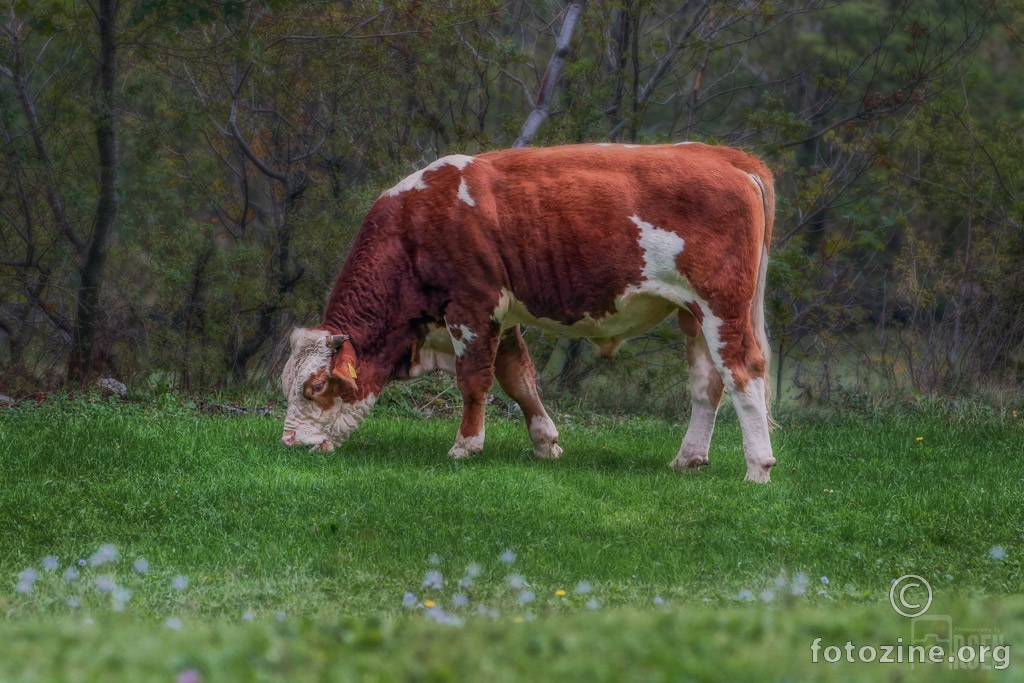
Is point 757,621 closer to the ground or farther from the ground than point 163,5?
closer to the ground

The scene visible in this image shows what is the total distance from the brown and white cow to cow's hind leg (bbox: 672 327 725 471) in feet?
0.04

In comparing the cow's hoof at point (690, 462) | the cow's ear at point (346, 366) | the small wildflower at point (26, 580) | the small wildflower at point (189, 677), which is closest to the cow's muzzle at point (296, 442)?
the cow's ear at point (346, 366)

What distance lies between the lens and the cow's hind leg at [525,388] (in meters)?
9.48

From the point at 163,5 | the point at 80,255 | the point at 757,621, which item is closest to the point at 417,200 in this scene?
the point at 163,5

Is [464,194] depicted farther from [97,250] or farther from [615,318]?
[97,250]

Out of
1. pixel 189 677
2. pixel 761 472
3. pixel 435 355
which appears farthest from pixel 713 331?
pixel 189 677

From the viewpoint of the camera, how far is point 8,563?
241 inches

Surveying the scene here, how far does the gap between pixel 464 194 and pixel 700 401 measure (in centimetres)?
239

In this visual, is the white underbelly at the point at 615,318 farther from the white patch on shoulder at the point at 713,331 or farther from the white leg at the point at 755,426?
the white leg at the point at 755,426

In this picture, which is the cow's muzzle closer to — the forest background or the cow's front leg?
the cow's front leg

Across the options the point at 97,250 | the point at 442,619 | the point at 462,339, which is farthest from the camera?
the point at 97,250

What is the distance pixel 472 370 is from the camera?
8.99 metres

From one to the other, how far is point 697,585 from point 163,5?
832 centimetres

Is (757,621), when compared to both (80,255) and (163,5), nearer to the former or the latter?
(163,5)
